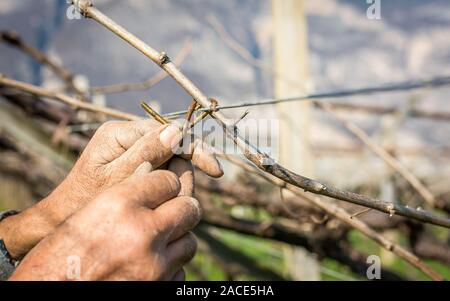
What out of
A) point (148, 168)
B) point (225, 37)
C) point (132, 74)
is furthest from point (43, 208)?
point (132, 74)

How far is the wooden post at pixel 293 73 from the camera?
1680mm

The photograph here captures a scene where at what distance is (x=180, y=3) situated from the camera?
9.02 meters

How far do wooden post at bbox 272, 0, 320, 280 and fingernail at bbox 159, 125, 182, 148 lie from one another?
107cm

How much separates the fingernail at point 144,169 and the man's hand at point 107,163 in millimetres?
17

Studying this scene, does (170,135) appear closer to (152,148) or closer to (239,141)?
(152,148)

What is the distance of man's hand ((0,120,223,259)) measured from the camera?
0.63m

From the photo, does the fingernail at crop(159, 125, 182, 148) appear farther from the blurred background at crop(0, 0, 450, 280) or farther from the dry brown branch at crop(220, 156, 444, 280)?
the blurred background at crop(0, 0, 450, 280)

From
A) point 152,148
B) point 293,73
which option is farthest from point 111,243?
point 293,73

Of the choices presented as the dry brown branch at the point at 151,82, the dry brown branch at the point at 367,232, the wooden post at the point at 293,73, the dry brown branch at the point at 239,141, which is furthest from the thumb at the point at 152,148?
the wooden post at the point at 293,73

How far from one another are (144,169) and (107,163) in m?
0.09

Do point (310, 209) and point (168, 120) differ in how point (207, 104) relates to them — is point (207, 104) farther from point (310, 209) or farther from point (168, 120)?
point (310, 209)
